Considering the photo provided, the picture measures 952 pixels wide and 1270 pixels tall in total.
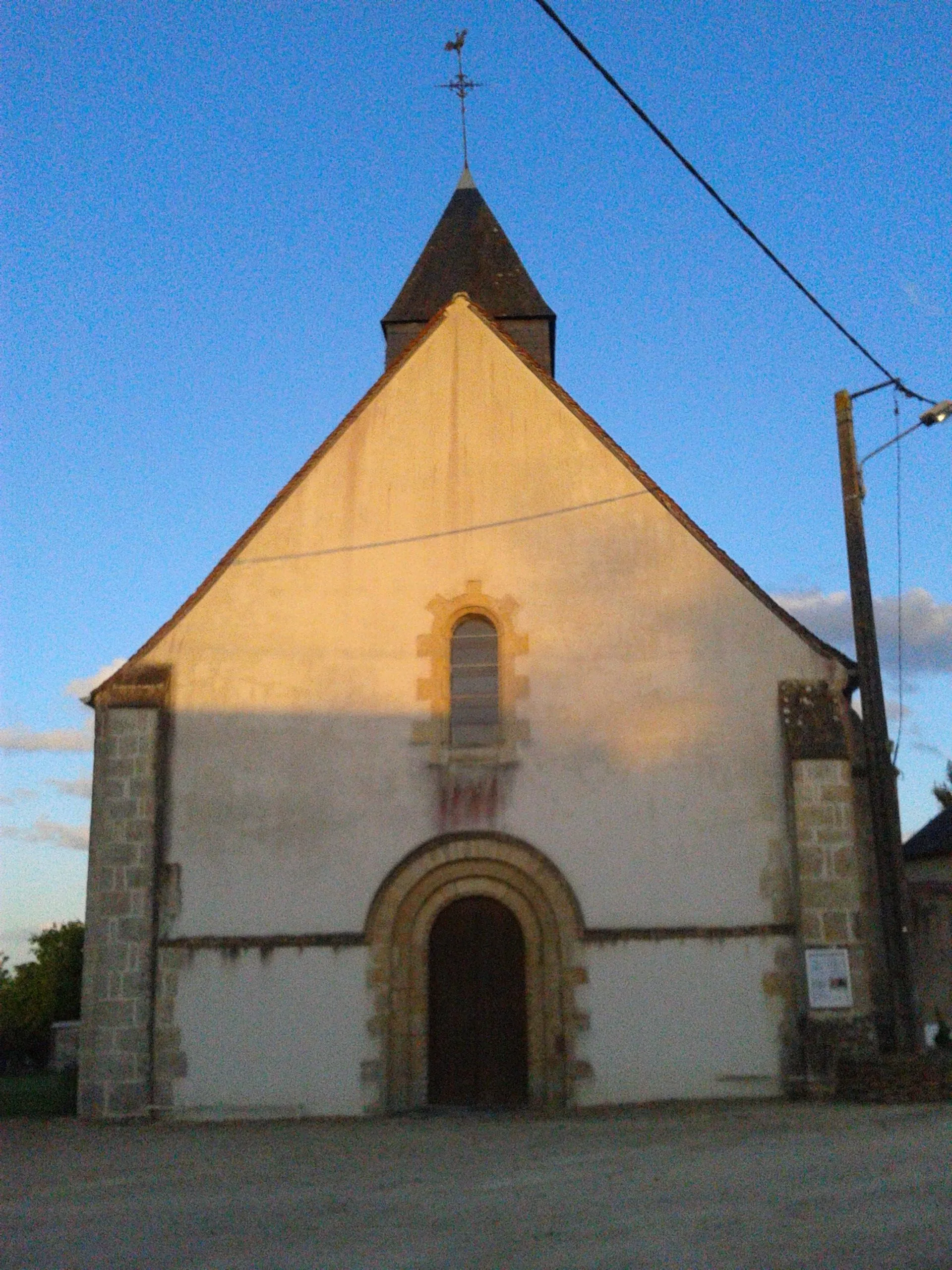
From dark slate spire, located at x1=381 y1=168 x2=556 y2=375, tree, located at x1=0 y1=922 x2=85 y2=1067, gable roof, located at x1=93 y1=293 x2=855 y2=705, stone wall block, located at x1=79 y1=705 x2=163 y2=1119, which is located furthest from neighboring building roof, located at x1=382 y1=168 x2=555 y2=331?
tree, located at x1=0 y1=922 x2=85 y2=1067

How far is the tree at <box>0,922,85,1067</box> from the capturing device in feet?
78.2

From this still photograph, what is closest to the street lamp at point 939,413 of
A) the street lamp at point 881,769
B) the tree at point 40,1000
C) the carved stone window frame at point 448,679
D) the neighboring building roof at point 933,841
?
the street lamp at point 881,769

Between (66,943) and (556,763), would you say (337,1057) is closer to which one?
(556,763)

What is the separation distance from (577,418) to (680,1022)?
6168 mm

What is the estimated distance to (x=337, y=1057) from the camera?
461 inches

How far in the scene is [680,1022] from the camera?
38.3ft

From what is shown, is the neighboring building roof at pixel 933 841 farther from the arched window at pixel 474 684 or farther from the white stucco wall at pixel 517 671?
the arched window at pixel 474 684

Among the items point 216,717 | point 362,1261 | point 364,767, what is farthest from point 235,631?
point 362,1261

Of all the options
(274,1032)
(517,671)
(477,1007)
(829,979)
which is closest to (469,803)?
(517,671)

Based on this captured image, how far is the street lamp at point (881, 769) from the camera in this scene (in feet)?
38.2

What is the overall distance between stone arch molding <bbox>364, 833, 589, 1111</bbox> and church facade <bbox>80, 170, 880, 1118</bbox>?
0.03 m

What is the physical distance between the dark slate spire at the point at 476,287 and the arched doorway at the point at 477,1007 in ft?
28.0

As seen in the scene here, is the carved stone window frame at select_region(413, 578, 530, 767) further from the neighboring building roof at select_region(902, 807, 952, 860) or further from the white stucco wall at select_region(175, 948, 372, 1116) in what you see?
the neighboring building roof at select_region(902, 807, 952, 860)

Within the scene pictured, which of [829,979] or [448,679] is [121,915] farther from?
[829,979]
